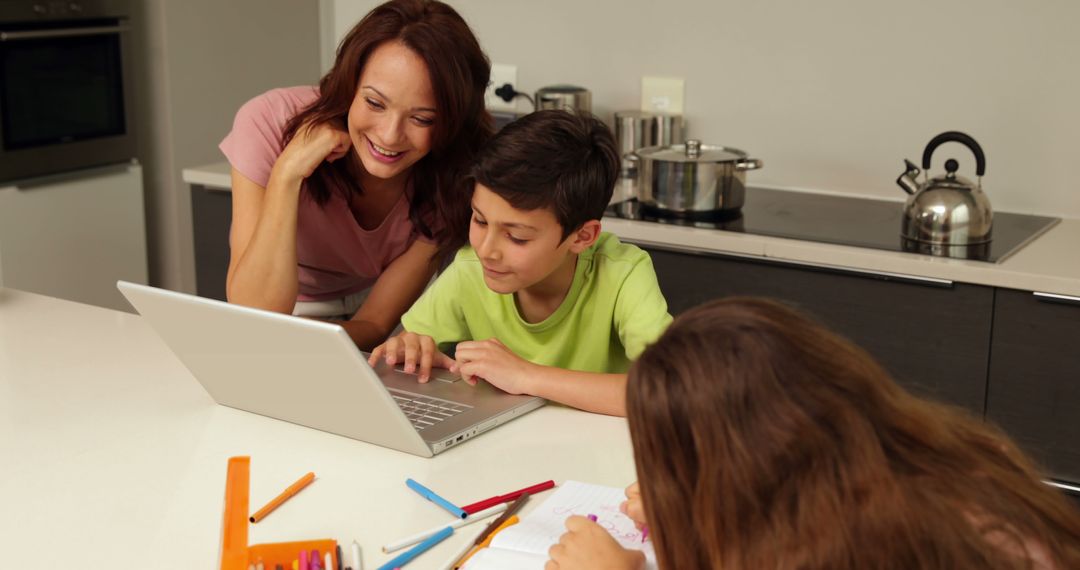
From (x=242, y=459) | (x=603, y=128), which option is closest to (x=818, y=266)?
(x=603, y=128)

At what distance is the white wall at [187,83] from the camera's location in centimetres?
359

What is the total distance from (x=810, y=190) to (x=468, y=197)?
47.7 inches

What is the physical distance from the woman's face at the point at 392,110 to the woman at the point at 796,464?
37.5 inches

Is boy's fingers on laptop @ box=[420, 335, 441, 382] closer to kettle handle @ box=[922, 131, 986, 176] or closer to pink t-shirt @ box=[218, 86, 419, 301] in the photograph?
pink t-shirt @ box=[218, 86, 419, 301]

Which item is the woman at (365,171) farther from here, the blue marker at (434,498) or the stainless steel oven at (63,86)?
the stainless steel oven at (63,86)

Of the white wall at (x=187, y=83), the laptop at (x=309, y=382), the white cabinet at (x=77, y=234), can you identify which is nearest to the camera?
the laptop at (x=309, y=382)

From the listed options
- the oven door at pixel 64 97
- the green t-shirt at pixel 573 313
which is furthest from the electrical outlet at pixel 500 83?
the green t-shirt at pixel 573 313

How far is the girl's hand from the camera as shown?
6.29ft

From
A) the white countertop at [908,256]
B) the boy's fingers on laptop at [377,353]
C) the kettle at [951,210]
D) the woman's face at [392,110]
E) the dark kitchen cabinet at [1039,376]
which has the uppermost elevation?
the woman's face at [392,110]

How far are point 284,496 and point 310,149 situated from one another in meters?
0.79

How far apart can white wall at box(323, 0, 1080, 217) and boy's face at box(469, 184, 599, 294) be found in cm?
133

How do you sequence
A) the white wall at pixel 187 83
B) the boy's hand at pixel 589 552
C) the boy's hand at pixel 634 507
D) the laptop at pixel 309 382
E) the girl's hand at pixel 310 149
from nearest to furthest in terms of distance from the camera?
1. the boy's hand at pixel 589 552
2. the boy's hand at pixel 634 507
3. the laptop at pixel 309 382
4. the girl's hand at pixel 310 149
5. the white wall at pixel 187 83

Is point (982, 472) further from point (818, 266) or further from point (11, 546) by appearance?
point (818, 266)

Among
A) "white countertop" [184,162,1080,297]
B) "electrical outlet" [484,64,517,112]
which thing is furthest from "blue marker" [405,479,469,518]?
"electrical outlet" [484,64,517,112]
